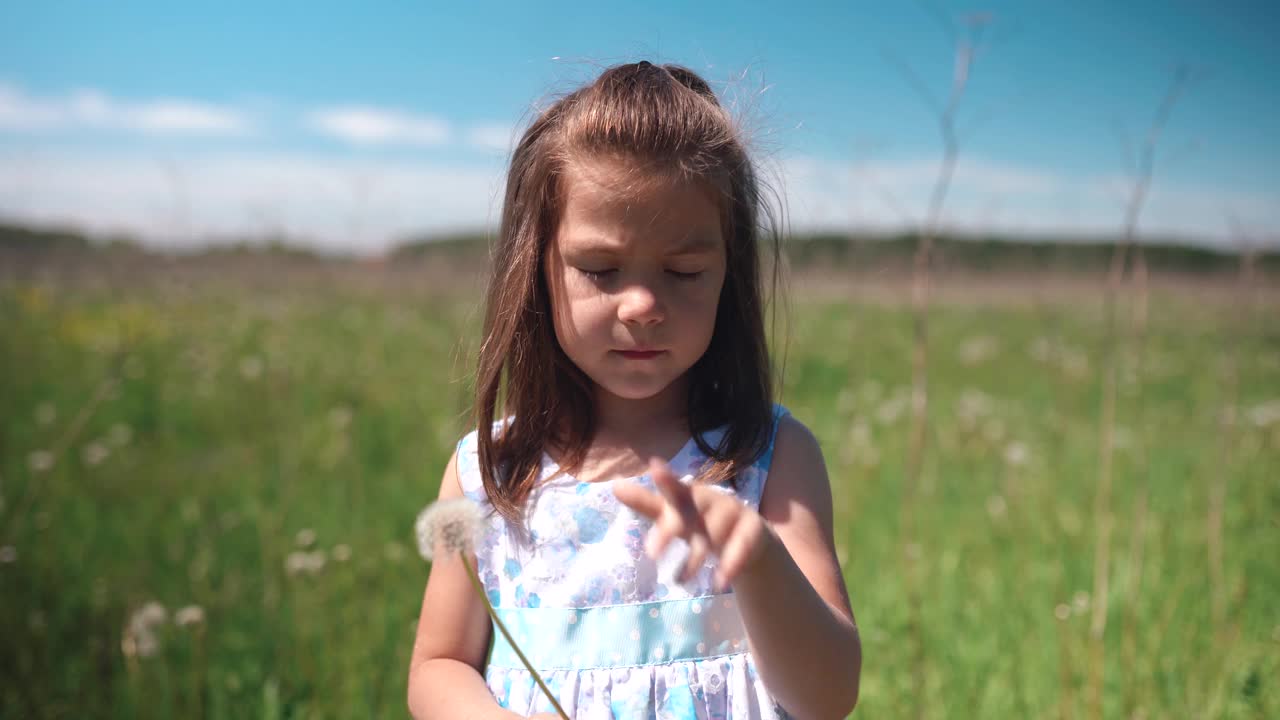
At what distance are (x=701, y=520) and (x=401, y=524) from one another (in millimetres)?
2510

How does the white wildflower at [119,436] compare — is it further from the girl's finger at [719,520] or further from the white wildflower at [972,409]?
the white wildflower at [972,409]

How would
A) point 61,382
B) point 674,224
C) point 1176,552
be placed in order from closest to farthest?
1. point 674,224
2. point 1176,552
3. point 61,382

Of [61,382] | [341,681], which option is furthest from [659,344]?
[61,382]

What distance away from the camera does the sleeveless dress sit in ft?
3.86

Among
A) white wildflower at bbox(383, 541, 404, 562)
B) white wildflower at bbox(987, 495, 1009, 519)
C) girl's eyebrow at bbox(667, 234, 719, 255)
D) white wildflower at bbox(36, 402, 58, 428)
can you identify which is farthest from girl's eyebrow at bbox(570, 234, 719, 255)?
white wildflower at bbox(36, 402, 58, 428)

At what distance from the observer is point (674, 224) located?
1149mm

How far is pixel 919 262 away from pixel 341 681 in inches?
65.8

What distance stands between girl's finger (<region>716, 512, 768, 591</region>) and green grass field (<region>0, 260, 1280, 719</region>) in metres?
0.70

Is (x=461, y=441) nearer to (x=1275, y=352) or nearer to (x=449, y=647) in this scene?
(x=449, y=647)

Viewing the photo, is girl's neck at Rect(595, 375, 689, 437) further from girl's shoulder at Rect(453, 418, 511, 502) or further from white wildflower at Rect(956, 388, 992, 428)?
white wildflower at Rect(956, 388, 992, 428)

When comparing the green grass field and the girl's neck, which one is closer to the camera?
the girl's neck

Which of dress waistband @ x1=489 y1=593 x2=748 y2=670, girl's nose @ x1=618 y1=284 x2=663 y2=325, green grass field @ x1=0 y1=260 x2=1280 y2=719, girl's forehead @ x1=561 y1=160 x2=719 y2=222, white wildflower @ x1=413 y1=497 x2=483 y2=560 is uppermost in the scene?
girl's forehead @ x1=561 y1=160 x2=719 y2=222

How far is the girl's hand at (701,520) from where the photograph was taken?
0.85 m

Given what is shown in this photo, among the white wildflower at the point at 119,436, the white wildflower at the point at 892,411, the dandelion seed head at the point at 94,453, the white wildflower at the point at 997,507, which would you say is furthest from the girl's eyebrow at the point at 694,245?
the white wildflower at the point at 892,411
